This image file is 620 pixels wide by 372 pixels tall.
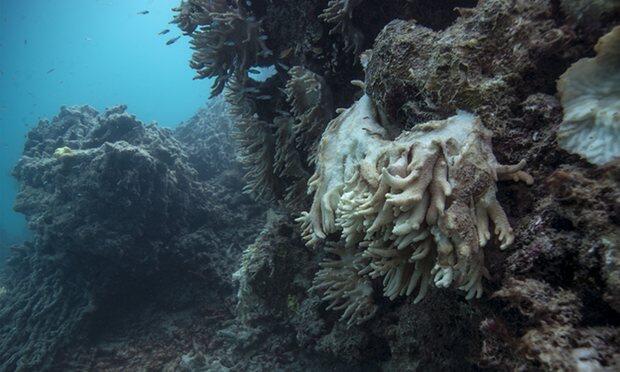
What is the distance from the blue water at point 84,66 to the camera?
4578 centimetres

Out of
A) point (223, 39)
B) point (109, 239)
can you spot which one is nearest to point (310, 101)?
point (223, 39)

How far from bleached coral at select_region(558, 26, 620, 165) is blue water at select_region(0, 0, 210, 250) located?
31.3 metres

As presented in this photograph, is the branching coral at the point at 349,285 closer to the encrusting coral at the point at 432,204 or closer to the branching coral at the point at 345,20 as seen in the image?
the encrusting coral at the point at 432,204

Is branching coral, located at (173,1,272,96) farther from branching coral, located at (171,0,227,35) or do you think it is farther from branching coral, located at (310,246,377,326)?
branching coral, located at (310,246,377,326)

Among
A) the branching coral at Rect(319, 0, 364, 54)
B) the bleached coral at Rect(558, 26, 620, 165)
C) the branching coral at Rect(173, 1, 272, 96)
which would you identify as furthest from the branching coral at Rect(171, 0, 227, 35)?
the bleached coral at Rect(558, 26, 620, 165)

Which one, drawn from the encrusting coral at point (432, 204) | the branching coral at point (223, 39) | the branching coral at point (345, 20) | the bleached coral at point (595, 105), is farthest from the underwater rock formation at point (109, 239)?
the bleached coral at point (595, 105)

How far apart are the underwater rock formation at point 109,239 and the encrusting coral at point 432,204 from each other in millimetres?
5879

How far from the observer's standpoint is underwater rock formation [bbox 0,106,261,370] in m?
7.72

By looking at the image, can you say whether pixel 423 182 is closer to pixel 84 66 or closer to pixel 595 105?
pixel 595 105

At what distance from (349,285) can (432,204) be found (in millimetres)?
1722

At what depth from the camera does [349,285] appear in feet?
11.4

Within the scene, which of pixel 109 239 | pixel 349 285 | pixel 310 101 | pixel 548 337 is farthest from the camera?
pixel 109 239

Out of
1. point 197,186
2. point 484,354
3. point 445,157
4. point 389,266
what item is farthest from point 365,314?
point 197,186

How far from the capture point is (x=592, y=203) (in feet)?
5.49
